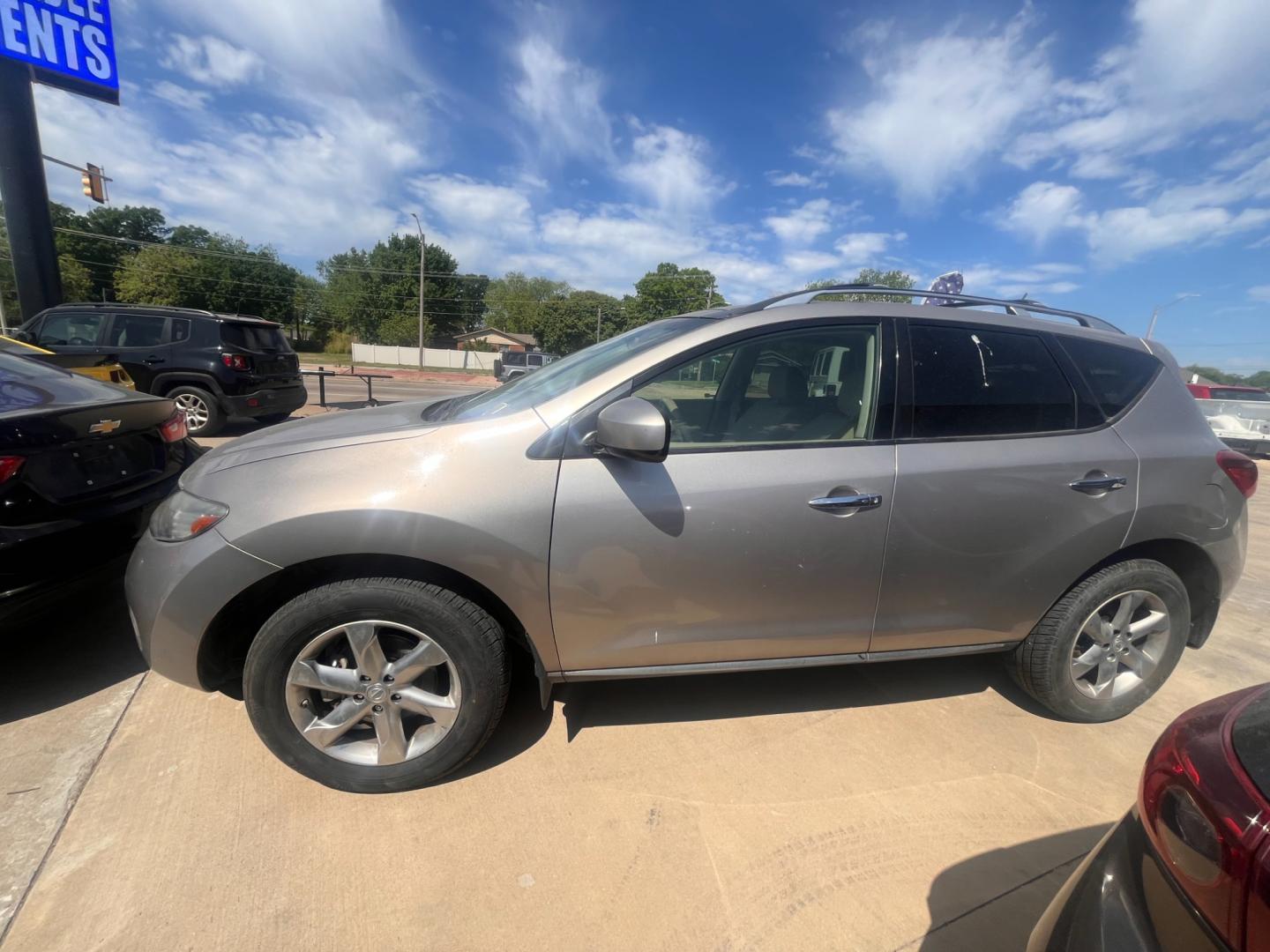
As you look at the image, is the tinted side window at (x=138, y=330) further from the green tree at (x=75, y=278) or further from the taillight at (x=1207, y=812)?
the green tree at (x=75, y=278)

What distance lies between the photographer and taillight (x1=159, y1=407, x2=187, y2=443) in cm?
310

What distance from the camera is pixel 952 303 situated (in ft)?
8.92

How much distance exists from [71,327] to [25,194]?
7.98 feet

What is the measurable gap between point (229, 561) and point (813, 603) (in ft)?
6.34

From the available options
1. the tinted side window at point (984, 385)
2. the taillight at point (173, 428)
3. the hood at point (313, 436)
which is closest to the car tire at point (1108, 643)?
the tinted side window at point (984, 385)

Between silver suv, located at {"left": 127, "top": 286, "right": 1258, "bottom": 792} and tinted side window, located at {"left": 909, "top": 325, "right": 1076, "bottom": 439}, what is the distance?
11 mm

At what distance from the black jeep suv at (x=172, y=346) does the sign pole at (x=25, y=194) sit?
1275mm

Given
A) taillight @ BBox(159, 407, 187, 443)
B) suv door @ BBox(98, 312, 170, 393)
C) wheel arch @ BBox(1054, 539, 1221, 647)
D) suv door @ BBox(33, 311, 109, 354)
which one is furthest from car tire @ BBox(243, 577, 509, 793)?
suv door @ BBox(33, 311, 109, 354)

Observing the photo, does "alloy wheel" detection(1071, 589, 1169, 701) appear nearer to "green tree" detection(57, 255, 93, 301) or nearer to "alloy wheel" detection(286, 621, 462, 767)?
"alloy wheel" detection(286, 621, 462, 767)

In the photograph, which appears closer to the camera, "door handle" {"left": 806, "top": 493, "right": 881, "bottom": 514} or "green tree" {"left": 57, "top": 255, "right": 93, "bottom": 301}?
"door handle" {"left": 806, "top": 493, "right": 881, "bottom": 514}

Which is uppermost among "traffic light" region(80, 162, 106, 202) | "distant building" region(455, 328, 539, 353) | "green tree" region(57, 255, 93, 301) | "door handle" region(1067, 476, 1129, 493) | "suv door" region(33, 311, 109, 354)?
"traffic light" region(80, 162, 106, 202)

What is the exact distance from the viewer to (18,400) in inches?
97.6

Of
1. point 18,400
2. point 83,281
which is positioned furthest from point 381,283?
point 18,400

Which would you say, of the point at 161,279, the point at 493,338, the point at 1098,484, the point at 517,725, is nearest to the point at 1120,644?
the point at 1098,484
